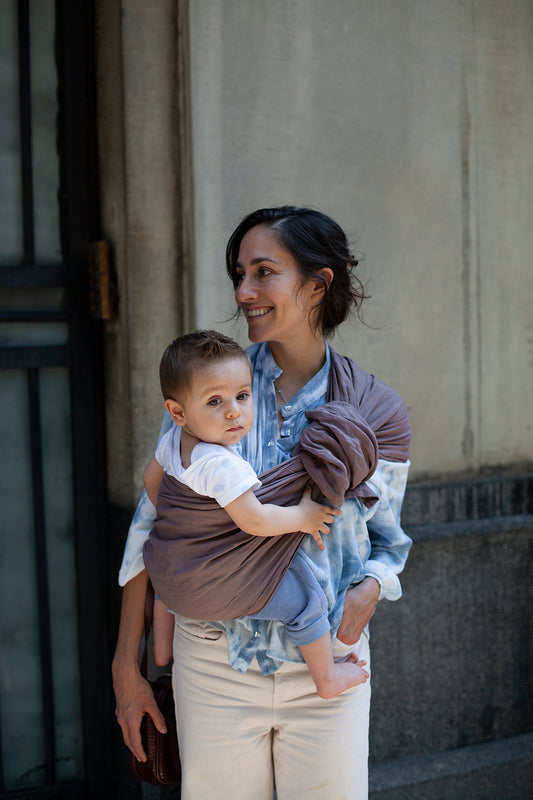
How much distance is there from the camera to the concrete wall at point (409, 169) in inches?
112

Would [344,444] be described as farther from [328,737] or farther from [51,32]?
[51,32]

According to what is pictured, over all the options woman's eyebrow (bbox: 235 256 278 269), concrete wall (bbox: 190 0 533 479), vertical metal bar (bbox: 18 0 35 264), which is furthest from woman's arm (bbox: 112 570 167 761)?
vertical metal bar (bbox: 18 0 35 264)

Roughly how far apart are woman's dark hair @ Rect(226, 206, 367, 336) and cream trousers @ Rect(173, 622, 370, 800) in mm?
978

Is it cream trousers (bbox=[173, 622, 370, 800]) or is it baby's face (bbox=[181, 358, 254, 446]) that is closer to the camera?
baby's face (bbox=[181, 358, 254, 446])

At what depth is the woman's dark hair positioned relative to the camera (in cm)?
212

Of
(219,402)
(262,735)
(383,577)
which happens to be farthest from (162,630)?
(219,402)

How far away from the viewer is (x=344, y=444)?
6.10ft

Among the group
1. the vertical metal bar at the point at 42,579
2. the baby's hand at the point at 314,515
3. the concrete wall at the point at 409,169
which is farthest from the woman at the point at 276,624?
the vertical metal bar at the point at 42,579

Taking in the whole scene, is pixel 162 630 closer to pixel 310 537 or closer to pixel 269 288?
pixel 310 537

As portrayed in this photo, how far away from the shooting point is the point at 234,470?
5.82 feet

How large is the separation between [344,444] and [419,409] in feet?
4.86

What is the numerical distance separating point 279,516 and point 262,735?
62 cm

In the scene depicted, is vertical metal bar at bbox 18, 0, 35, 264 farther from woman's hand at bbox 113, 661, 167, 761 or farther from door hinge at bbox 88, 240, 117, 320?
woman's hand at bbox 113, 661, 167, 761

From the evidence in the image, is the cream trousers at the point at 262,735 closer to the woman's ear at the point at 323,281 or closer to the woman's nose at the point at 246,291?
the woman's nose at the point at 246,291
